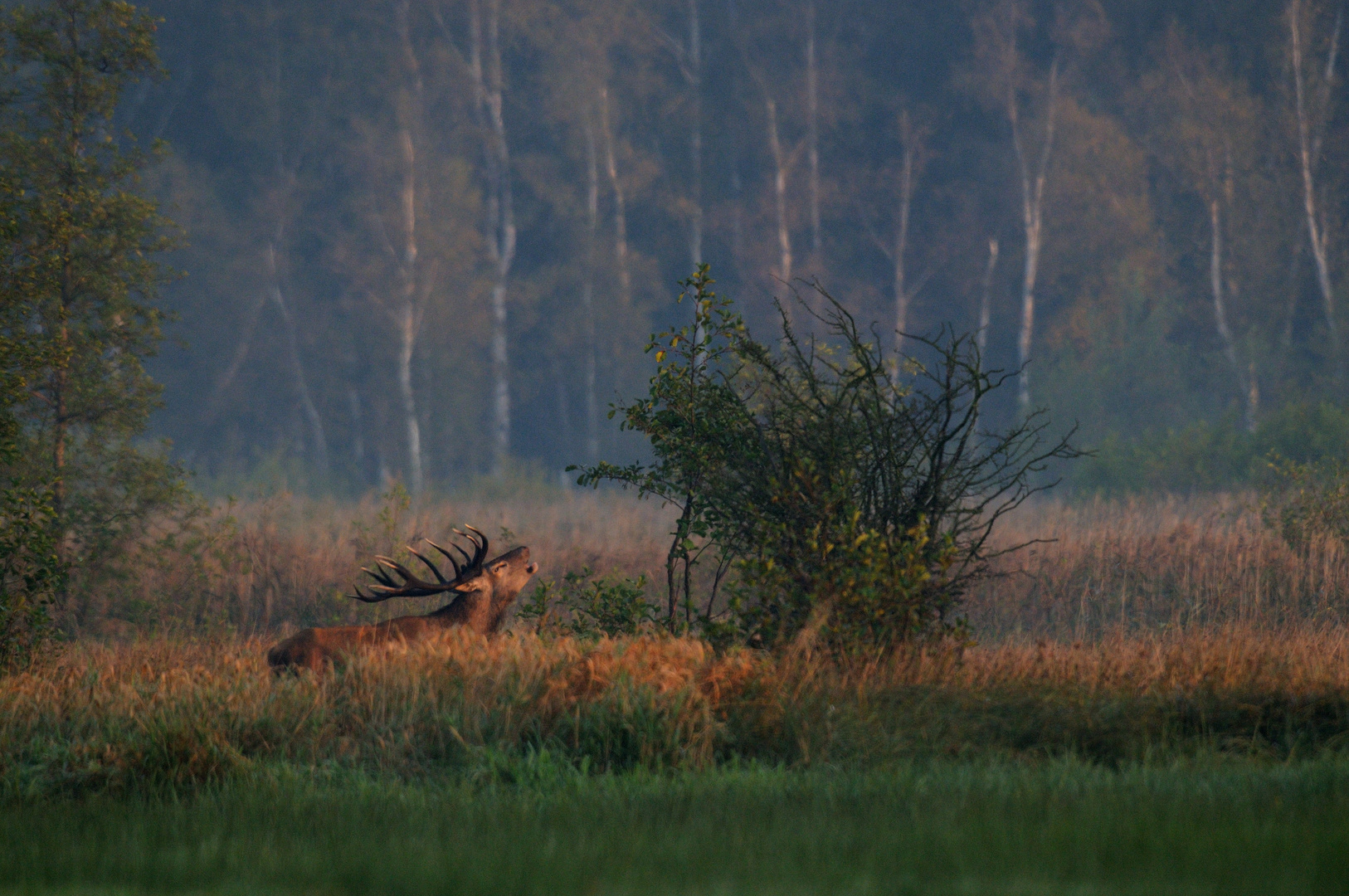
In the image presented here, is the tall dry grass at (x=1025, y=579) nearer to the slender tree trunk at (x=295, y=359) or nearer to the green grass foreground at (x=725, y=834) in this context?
the green grass foreground at (x=725, y=834)

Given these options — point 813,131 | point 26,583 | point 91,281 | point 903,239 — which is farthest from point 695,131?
point 26,583

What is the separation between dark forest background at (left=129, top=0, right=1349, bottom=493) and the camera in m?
39.7

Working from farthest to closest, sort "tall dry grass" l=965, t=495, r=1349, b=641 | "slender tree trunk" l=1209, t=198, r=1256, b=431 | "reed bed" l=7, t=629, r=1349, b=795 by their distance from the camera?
"slender tree trunk" l=1209, t=198, r=1256, b=431 < "tall dry grass" l=965, t=495, r=1349, b=641 < "reed bed" l=7, t=629, r=1349, b=795

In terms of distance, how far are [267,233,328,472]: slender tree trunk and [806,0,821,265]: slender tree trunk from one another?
1830cm

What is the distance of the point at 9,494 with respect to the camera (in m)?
10.6

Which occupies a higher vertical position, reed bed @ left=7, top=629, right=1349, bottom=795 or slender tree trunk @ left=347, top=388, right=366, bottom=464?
slender tree trunk @ left=347, top=388, right=366, bottom=464

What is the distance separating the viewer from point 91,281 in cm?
1465

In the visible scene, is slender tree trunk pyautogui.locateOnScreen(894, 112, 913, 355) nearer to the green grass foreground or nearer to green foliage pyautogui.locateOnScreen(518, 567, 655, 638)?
green foliage pyautogui.locateOnScreen(518, 567, 655, 638)

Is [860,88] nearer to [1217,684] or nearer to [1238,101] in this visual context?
[1238,101]

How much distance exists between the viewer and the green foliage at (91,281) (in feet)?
47.6

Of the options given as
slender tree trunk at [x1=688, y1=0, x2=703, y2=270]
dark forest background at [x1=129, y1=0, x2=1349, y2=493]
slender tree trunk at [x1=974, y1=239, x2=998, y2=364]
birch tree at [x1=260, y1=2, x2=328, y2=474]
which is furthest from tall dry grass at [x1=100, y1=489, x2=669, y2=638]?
birch tree at [x1=260, y1=2, x2=328, y2=474]

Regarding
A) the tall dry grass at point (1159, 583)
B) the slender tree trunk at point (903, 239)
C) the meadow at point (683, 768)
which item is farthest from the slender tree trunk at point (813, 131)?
the meadow at point (683, 768)

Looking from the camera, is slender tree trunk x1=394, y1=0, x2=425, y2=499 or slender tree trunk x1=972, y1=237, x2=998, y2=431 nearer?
slender tree trunk x1=394, y1=0, x2=425, y2=499

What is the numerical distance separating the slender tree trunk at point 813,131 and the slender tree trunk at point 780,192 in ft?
2.97
